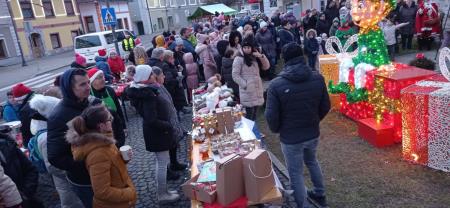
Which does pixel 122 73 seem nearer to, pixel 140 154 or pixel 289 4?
pixel 140 154

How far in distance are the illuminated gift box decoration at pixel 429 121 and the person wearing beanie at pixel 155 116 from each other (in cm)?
323

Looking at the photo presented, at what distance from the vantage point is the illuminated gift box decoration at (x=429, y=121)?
438cm

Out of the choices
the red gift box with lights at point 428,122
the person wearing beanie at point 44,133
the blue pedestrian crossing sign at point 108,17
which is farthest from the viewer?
the blue pedestrian crossing sign at point 108,17

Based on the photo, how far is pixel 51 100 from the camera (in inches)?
162

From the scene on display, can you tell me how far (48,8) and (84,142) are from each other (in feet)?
120

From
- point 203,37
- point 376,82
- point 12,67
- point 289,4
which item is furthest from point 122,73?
point 12,67

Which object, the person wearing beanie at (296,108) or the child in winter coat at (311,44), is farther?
the child in winter coat at (311,44)

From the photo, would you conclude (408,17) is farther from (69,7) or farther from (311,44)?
(69,7)

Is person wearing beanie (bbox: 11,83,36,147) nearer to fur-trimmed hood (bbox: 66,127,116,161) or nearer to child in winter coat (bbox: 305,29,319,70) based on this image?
fur-trimmed hood (bbox: 66,127,116,161)

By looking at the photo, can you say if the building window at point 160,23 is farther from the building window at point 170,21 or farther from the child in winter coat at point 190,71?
the child in winter coat at point 190,71

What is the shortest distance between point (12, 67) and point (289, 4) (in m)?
21.3

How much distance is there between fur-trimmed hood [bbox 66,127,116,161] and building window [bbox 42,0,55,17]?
3572cm

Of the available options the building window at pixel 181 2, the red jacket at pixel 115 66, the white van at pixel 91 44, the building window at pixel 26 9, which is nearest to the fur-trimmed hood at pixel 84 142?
the red jacket at pixel 115 66

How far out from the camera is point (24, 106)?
532cm
